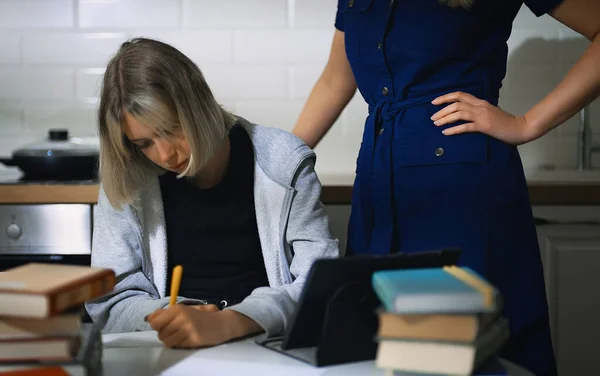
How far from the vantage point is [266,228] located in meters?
1.71

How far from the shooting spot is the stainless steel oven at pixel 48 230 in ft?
7.25

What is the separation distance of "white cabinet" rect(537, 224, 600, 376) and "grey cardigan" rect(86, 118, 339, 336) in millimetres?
855

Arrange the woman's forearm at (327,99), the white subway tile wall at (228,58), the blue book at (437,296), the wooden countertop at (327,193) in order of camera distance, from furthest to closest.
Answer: the white subway tile wall at (228,58)
the wooden countertop at (327,193)
the woman's forearm at (327,99)
the blue book at (437,296)

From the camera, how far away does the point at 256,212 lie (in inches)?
67.9

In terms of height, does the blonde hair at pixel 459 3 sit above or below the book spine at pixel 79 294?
above

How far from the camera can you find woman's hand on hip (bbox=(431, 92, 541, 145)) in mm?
1646

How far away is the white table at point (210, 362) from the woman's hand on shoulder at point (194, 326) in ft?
→ 0.05

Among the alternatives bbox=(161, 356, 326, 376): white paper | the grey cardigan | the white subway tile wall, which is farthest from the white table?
the white subway tile wall

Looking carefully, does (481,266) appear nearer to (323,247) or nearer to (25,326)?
(323,247)

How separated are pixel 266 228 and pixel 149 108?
345mm

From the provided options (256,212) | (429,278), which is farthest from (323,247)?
(429,278)

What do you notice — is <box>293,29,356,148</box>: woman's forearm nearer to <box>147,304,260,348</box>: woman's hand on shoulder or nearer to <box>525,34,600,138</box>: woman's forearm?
<box>525,34,600,138</box>: woman's forearm

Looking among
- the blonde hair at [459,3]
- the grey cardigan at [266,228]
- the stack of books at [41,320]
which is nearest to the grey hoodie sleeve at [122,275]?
the grey cardigan at [266,228]

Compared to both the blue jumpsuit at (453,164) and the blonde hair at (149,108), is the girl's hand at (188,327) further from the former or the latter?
the blue jumpsuit at (453,164)
